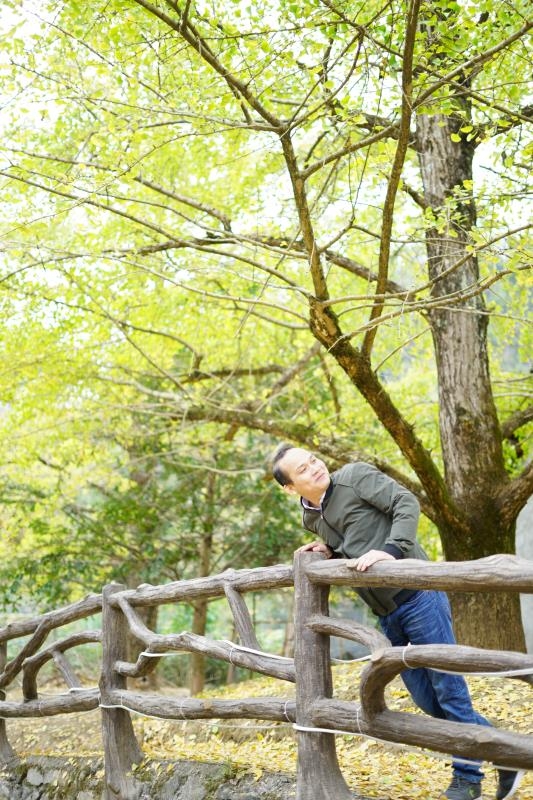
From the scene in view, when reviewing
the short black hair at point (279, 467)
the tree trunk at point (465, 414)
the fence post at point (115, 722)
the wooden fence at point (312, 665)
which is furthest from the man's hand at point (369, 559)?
the tree trunk at point (465, 414)

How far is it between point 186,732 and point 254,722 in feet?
1.89

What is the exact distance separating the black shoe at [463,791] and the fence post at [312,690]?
43 cm

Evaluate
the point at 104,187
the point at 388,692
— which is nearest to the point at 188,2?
the point at 104,187

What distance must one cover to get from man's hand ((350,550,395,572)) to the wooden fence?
31 millimetres

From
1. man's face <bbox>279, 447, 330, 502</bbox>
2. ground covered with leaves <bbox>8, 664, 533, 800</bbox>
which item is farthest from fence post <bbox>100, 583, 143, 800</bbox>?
man's face <bbox>279, 447, 330, 502</bbox>

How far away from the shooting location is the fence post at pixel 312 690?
11.7 ft

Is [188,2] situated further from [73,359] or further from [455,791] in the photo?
[73,359]

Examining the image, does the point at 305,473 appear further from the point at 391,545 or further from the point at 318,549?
the point at 391,545

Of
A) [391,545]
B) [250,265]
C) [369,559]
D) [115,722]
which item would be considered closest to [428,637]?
[391,545]

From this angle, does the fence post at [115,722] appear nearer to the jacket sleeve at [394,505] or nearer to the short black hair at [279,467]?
the short black hair at [279,467]

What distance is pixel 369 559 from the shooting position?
3297mm

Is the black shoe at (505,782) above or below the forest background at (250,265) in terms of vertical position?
below

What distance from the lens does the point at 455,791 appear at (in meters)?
3.54

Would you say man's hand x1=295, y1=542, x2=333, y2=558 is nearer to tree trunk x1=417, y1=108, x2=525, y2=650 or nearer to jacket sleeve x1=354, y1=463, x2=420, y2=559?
jacket sleeve x1=354, y1=463, x2=420, y2=559
